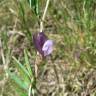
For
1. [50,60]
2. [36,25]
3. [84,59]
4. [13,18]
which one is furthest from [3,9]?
[84,59]

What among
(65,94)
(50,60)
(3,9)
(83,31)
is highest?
(3,9)

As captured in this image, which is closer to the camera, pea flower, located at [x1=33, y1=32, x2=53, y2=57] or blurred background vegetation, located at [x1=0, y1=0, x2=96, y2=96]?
pea flower, located at [x1=33, y1=32, x2=53, y2=57]

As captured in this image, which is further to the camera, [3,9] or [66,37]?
[3,9]

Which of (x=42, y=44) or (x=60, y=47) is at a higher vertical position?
(x=42, y=44)

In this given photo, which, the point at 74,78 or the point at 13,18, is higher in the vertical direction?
the point at 13,18

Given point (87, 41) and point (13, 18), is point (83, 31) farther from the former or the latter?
point (13, 18)

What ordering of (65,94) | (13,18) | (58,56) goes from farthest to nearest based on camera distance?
(13,18), (58,56), (65,94)

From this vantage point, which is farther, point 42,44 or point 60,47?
point 60,47

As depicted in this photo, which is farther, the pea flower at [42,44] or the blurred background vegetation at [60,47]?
the blurred background vegetation at [60,47]
